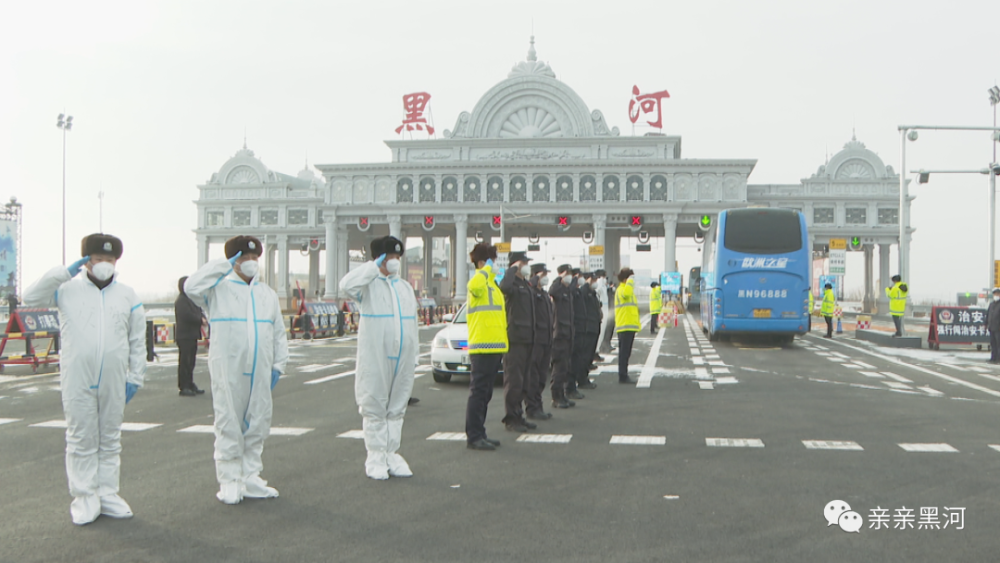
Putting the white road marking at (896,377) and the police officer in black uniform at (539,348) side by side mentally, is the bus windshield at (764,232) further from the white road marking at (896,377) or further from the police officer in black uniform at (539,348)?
the police officer in black uniform at (539,348)

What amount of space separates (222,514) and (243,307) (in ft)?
4.48

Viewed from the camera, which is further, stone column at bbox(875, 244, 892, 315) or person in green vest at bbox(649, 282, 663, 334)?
stone column at bbox(875, 244, 892, 315)

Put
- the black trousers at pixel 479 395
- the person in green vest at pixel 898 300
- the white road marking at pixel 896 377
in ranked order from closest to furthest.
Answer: the black trousers at pixel 479 395
the white road marking at pixel 896 377
the person in green vest at pixel 898 300

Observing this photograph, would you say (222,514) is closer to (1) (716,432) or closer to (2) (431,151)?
(1) (716,432)

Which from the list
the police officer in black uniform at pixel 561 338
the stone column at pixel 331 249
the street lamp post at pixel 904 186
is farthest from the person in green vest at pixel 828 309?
the stone column at pixel 331 249

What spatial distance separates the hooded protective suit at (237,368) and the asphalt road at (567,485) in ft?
0.93

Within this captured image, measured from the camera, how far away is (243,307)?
557 cm

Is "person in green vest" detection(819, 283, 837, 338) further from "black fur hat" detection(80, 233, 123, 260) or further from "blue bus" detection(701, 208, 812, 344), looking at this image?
"black fur hat" detection(80, 233, 123, 260)

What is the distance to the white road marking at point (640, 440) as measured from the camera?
25.6ft

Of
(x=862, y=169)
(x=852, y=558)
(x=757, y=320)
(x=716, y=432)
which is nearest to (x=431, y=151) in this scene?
(x=862, y=169)

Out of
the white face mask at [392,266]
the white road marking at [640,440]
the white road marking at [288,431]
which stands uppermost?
the white face mask at [392,266]

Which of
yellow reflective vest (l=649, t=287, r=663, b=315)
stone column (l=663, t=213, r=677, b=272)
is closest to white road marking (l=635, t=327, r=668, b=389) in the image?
yellow reflective vest (l=649, t=287, r=663, b=315)

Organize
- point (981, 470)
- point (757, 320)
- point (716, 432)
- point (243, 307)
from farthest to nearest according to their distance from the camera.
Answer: point (757, 320) → point (716, 432) → point (981, 470) → point (243, 307)

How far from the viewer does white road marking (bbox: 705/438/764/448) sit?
25.0 ft
